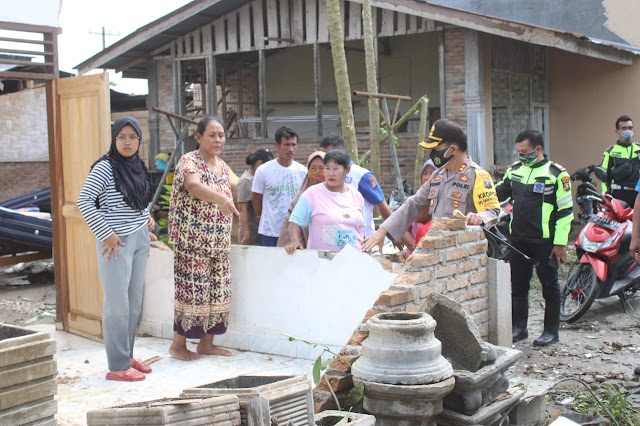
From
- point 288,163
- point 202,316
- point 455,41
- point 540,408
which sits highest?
point 455,41

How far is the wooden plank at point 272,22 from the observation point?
576 inches

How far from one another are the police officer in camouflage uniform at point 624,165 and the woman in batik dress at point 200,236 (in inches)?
244

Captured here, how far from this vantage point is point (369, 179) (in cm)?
675

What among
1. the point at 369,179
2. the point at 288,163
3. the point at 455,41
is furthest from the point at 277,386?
the point at 455,41

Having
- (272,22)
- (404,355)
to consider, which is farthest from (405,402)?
(272,22)

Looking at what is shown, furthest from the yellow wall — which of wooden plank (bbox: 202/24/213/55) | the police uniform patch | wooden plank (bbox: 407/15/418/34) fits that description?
the police uniform patch

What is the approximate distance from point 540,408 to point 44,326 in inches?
189

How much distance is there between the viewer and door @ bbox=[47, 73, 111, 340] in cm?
679

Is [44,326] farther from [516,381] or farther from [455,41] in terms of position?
[455,41]

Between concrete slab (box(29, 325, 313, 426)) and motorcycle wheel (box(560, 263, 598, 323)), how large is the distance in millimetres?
2786

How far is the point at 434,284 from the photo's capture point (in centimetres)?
524

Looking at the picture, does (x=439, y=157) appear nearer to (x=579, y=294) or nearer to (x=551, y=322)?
(x=551, y=322)

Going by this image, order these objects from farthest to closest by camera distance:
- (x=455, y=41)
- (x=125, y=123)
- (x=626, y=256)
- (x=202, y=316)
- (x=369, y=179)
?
1. (x=455, y=41)
2. (x=626, y=256)
3. (x=369, y=179)
4. (x=202, y=316)
5. (x=125, y=123)

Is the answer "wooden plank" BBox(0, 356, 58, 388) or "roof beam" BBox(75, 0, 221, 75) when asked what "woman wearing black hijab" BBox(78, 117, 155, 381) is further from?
"roof beam" BBox(75, 0, 221, 75)
